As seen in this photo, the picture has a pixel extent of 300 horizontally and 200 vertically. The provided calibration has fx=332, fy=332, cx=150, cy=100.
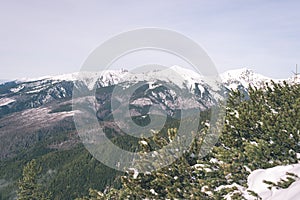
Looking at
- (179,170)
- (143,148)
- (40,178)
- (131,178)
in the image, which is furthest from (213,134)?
(40,178)

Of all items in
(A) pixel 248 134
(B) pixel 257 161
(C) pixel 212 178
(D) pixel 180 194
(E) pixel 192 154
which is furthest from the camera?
(E) pixel 192 154

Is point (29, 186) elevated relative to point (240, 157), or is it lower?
lower

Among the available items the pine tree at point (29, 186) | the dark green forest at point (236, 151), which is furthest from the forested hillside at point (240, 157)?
the pine tree at point (29, 186)

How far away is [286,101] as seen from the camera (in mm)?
17688

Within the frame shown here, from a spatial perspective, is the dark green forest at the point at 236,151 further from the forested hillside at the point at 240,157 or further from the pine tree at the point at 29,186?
the pine tree at the point at 29,186

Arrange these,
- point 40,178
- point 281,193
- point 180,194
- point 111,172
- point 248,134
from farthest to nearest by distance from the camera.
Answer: point 40,178, point 111,172, point 180,194, point 248,134, point 281,193

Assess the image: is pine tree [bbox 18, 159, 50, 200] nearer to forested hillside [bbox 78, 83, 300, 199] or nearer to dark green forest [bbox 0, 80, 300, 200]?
dark green forest [bbox 0, 80, 300, 200]

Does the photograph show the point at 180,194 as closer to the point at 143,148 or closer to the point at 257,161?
the point at 143,148

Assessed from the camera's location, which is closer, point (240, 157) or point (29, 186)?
point (240, 157)

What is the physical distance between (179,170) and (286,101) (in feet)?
23.2

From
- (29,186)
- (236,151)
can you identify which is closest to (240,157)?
(236,151)

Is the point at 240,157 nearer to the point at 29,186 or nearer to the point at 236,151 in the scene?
the point at 236,151

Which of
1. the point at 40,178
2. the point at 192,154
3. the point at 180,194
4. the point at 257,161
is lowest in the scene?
the point at 40,178

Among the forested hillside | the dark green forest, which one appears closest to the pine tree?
the dark green forest
